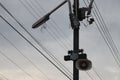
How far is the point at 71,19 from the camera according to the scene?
70.0 feet

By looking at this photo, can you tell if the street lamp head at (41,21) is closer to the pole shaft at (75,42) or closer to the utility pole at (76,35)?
the utility pole at (76,35)

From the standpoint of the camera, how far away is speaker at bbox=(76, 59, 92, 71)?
1991cm

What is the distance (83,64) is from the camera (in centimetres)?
2002

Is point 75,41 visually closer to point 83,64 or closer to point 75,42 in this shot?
point 75,42

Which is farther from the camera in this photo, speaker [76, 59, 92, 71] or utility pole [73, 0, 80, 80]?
utility pole [73, 0, 80, 80]

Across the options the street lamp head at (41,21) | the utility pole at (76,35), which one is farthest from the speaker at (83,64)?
the street lamp head at (41,21)

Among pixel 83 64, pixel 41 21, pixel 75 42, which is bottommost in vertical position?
pixel 83 64

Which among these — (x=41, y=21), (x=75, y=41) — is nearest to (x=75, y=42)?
(x=75, y=41)

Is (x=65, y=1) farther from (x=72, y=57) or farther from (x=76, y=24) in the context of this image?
(x=72, y=57)

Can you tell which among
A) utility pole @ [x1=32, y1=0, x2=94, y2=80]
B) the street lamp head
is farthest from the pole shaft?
the street lamp head

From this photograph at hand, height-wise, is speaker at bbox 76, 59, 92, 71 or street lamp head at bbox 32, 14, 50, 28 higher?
street lamp head at bbox 32, 14, 50, 28

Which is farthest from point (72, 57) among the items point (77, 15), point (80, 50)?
point (77, 15)

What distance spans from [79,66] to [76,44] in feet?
4.47

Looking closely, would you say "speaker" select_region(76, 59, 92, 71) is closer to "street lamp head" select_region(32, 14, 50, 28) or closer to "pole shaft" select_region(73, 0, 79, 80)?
"pole shaft" select_region(73, 0, 79, 80)
